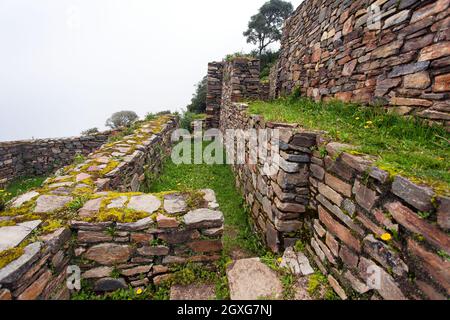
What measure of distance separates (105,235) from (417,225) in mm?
2786

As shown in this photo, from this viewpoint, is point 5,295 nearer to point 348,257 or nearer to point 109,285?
point 109,285

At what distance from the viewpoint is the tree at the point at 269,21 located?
2762cm

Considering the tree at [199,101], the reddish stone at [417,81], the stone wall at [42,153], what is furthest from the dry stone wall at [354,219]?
the tree at [199,101]

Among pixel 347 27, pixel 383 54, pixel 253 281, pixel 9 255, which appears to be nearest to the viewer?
pixel 9 255

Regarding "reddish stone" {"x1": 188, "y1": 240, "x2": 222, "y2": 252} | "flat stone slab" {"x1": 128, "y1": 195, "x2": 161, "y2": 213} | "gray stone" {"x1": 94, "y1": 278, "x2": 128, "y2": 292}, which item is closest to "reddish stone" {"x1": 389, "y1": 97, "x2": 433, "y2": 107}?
"reddish stone" {"x1": 188, "y1": 240, "x2": 222, "y2": 252}

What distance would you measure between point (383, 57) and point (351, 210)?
103 inches

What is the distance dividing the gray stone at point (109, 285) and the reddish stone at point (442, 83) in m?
4.16

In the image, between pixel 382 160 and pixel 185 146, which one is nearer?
pixel 382 160

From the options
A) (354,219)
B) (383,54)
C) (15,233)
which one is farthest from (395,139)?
(15,233)

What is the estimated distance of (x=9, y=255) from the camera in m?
1.91
